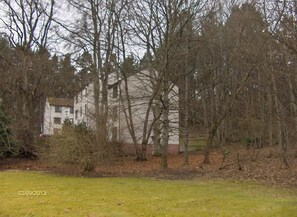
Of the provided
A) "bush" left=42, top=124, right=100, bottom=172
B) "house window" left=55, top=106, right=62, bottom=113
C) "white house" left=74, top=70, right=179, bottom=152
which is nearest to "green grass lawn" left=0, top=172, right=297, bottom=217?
"bush" left=42, top=124, right=100, bottom=172

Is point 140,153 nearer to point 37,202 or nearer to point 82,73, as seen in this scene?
point 82,73

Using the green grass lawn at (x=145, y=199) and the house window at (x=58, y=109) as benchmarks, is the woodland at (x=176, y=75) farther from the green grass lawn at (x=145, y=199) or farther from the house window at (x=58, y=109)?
the house window at (x=58, y=109)

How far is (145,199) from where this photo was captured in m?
10.5

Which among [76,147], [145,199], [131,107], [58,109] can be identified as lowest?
[145,199]

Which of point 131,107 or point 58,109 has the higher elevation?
point 58,109

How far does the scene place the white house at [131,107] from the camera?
20.2 metres

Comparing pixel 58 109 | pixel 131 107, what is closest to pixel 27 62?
pixel 131 107

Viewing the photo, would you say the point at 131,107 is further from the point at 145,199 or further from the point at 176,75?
the point at 145,199

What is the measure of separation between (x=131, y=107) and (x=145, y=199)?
19.1m

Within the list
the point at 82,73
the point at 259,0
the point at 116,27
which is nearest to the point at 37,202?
the point at 259,0

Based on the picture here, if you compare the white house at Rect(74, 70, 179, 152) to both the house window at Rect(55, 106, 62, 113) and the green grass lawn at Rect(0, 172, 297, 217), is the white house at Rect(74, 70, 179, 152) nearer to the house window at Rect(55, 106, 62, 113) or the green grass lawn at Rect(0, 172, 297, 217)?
the green grass lawn at Rect(0, 172, 297, 217)

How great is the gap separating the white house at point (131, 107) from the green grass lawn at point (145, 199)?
544cm

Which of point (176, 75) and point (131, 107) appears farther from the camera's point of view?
point (131, 107)

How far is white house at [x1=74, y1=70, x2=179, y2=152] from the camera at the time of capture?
2023 cm
